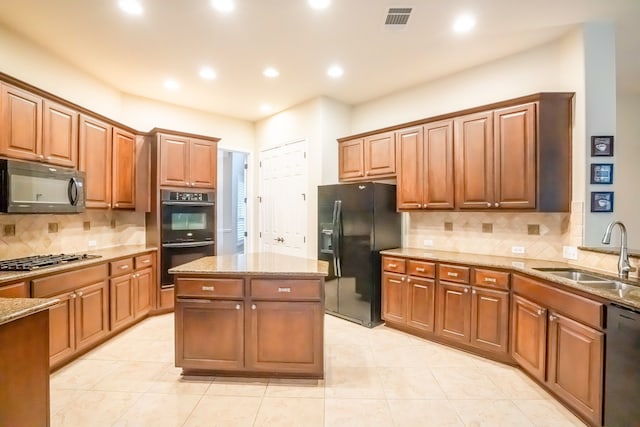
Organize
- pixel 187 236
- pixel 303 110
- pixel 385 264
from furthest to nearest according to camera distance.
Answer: pixel 303 110
pixel 187 236
pixel 385 264

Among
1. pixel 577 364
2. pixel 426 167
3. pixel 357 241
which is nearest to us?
pixel 577 364

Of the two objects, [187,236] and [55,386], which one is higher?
[187,236]

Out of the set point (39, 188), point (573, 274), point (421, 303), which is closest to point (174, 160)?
point (39, 188)

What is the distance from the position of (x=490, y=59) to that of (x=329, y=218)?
2.64m

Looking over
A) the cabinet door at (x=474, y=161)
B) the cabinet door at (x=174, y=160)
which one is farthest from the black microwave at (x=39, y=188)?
the cabinet door at (x=474, y=161)

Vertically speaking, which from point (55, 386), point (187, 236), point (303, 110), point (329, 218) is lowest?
point (55, 386)

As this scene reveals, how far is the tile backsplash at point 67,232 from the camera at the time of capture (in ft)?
9.48

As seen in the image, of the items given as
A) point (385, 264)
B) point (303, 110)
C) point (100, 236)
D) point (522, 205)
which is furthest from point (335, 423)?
point (303, 110)

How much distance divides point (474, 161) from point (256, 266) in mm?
2492

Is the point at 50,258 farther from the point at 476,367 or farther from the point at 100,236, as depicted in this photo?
the point at 476,367

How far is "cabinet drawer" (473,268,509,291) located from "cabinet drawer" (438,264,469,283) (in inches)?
3.4

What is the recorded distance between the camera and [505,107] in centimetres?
300

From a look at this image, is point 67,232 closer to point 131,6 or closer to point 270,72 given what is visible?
point 131,6

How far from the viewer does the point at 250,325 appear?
2.50 meters
